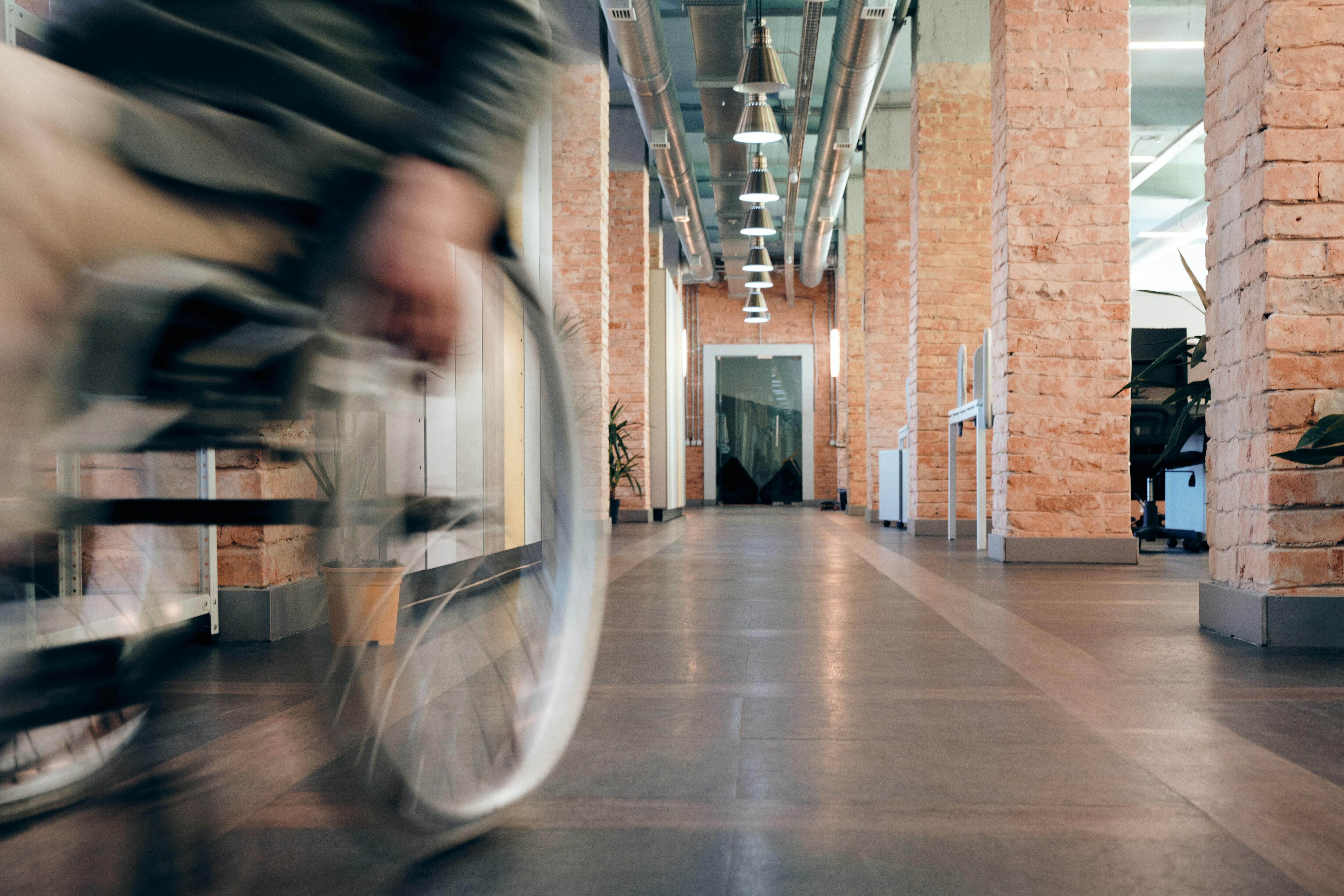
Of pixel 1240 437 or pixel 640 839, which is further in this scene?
pixel 1240 437

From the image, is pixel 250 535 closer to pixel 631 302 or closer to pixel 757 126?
pixel 757 126

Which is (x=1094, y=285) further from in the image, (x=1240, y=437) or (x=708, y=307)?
(x=708, y=307)

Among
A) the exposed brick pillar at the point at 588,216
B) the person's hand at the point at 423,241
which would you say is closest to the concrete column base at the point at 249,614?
the person's hand at the point at 423,241

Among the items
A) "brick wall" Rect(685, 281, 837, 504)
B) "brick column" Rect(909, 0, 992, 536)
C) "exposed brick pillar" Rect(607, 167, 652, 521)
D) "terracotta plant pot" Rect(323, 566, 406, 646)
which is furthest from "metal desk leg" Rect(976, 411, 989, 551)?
"brick wall" Rect(685, 281, 837, 504)

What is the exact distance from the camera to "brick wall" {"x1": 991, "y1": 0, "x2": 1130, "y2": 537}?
504 centimetres

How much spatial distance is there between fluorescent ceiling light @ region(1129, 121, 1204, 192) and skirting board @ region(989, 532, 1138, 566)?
6.73 metres

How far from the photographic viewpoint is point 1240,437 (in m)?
2.72

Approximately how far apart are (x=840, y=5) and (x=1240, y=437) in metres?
5.25

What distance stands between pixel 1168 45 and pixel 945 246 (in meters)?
3.14

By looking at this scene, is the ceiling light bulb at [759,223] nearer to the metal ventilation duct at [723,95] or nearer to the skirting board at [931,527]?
the metal ventilation duct at [723,95]

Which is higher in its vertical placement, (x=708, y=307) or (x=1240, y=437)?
(x=708, y=307)

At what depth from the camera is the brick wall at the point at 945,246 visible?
7.46 metres

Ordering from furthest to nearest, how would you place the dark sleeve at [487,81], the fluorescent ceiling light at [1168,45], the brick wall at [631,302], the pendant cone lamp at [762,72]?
1. the brick wall at [631,302]
2. the fluorescent ceiling light at [1168,45]
3. the pendant cone lamp at [762,72]
4. the dark sleeve at [487,81]

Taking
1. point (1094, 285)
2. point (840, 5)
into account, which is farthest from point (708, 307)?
point (1094, 285)
